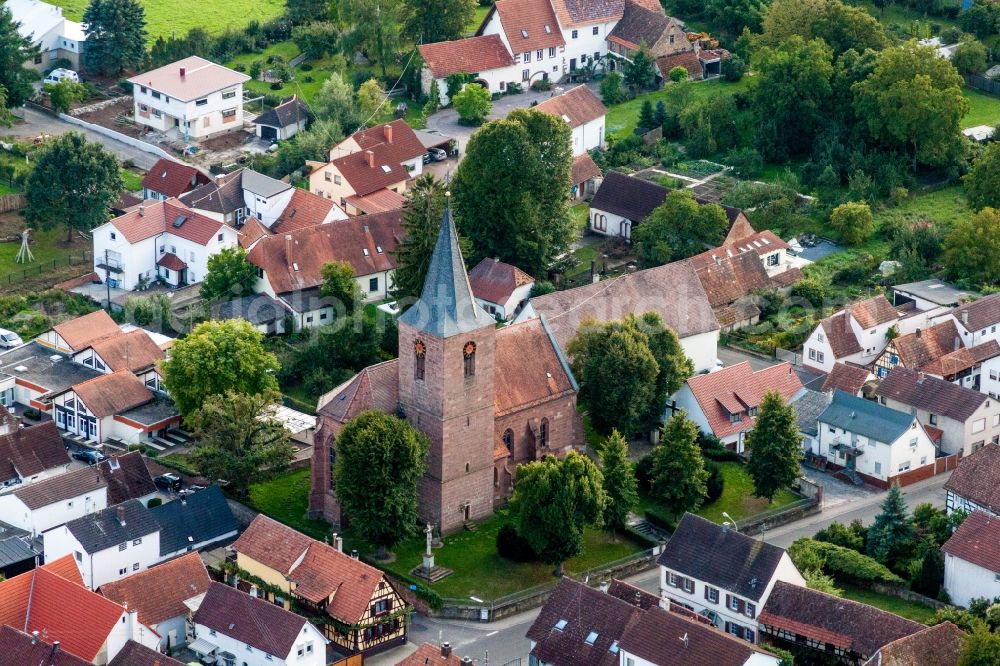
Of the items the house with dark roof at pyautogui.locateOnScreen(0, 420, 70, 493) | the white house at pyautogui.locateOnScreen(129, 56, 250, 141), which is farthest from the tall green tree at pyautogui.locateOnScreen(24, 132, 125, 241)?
the house with dark roof at pyautogui.locateOnScreen(0, 420, 70, 493)

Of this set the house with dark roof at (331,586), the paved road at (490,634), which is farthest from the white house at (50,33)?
the paved road at (490,634)

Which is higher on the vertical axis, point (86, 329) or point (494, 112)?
point (494, 112)

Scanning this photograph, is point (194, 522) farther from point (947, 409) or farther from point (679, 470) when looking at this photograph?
point (947, 409)

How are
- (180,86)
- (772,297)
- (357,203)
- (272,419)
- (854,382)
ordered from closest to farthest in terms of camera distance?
(272,419) → (854,382) → (772,297) → (357,203) → (180,86)

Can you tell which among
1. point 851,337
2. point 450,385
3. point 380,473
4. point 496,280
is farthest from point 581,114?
point 380,473

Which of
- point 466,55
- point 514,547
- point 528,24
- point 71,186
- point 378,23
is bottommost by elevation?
point 514,547

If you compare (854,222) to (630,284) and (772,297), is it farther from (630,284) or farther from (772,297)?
(630,284)

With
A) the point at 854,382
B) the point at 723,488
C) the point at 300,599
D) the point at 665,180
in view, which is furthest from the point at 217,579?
the point at 665,180
